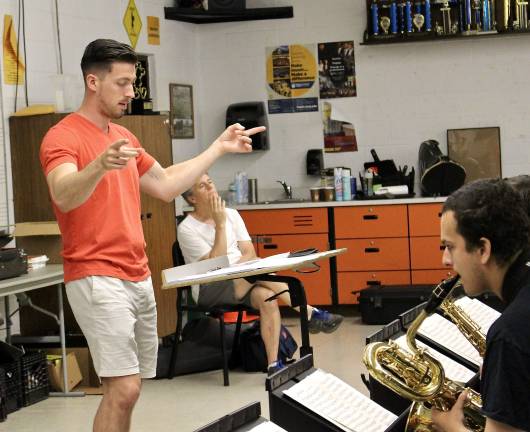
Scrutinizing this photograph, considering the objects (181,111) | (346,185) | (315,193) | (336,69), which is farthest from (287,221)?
(336,69)

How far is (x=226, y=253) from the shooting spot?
229 inches

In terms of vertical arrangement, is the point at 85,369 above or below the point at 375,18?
below

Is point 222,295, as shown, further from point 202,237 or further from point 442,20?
point 442,20

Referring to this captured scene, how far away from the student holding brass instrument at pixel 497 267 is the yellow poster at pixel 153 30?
19.0ft

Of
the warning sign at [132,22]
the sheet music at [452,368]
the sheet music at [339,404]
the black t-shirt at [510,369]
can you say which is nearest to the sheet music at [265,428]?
the sheet music at [339,404]

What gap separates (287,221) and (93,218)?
14.6 feet

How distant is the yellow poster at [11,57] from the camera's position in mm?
6023

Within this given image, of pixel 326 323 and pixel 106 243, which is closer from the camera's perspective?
pixel 106 243

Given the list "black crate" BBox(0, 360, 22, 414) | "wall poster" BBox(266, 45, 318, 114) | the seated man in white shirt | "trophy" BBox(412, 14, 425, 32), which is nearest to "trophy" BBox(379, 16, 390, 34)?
"trophy" BBox(412, 14, 425, 32)

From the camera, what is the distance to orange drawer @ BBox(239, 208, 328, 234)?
7836 millimetres

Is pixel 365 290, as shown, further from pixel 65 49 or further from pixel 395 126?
pixel 65 49

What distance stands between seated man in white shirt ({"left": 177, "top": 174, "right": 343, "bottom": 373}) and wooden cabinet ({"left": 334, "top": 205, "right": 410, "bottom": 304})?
1821 millimetres

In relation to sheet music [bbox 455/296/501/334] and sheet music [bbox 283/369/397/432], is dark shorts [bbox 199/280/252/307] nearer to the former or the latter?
sheet music [bbox 455/296/501/334]

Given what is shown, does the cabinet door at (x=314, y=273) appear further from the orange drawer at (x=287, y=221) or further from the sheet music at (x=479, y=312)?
the sheet music at (x=479, y=312)
